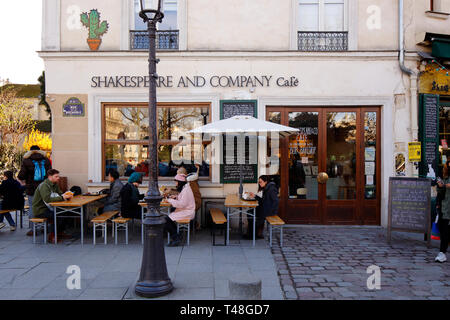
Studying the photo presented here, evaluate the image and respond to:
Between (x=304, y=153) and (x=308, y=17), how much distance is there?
3.43 meters

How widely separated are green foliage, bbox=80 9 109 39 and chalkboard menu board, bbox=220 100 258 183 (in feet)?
11.3

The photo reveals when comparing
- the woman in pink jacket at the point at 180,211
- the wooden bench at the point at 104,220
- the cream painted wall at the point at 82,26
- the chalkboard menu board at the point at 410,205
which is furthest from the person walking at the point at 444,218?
the cream painted wall at the point at 82,26

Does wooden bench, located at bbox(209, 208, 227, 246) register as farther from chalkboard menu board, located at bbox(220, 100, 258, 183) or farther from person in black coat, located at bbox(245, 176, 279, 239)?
chalkboard menu board, located at bbox(220, 100, 258, 183)

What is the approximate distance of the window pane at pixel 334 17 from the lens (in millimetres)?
8844

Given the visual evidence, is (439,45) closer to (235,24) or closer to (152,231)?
(235,24)

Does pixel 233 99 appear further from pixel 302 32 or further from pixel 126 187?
pixel 126 187

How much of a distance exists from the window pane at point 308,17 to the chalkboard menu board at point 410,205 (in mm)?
4277

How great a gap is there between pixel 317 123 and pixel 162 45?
433 cm

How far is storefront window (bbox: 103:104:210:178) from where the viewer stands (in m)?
8.86

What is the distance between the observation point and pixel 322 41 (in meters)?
8.74

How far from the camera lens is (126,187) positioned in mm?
7309

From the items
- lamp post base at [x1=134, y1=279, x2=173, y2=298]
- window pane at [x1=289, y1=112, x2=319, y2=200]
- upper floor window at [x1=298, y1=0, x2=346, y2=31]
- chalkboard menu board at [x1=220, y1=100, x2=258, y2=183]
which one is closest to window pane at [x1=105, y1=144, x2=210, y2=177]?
chalkboard menu board at [x1=220, y1=100, x2=258, y2=183]

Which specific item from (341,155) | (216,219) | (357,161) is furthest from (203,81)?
(357,161)

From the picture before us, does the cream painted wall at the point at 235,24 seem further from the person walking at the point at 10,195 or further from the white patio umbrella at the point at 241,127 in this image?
the person walking at the point at 10,195
